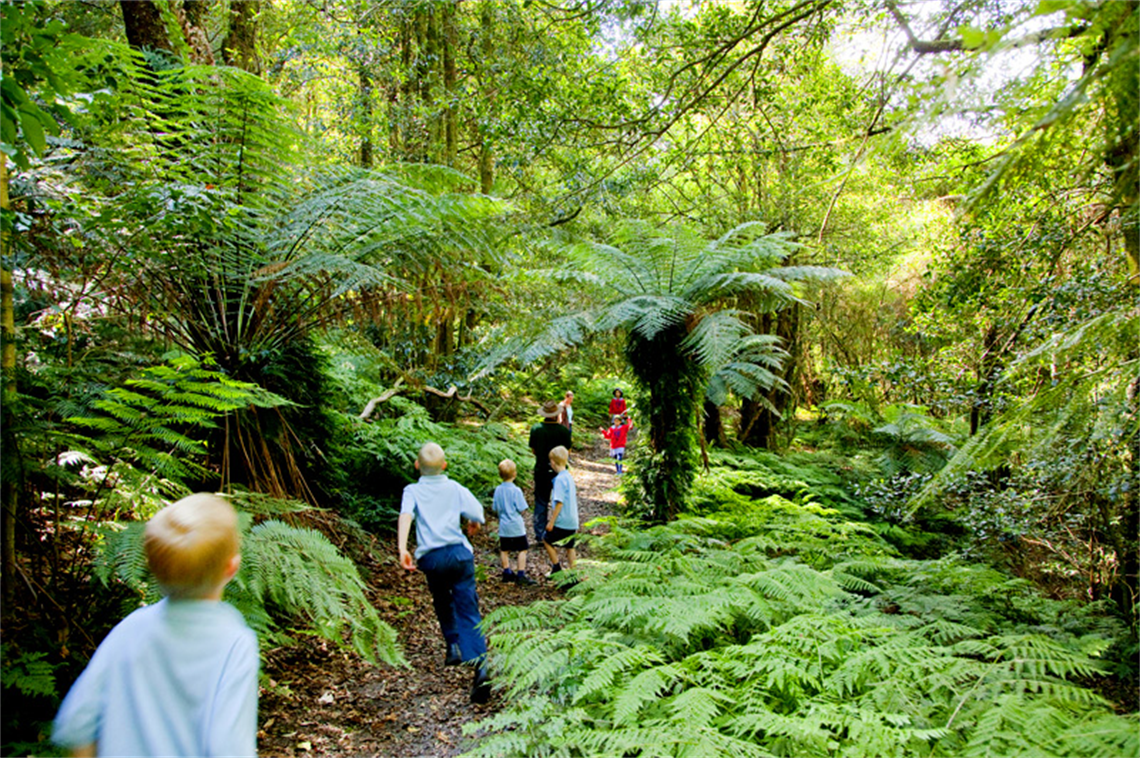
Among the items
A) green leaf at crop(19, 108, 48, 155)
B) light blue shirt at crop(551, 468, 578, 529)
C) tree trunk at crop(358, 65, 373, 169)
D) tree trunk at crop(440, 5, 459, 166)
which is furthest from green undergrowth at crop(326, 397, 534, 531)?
tree trunk at crop(440, 5, 459, 166)

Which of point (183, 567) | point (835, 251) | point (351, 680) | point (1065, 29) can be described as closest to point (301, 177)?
point (351, 680)

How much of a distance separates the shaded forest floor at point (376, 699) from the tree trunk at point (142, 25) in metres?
4.20

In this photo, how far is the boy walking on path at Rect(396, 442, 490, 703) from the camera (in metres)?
3.61

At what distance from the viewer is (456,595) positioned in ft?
12.2

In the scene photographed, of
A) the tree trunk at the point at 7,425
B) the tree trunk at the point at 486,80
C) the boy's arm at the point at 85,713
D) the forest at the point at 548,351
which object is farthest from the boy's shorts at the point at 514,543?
the boy's arm at the point at 85,713

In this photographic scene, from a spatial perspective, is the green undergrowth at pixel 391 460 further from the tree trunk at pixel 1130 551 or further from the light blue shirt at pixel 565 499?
the tree trunk at pixel 1130 551

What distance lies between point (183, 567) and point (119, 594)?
65.4 inches

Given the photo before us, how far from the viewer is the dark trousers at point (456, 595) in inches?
142

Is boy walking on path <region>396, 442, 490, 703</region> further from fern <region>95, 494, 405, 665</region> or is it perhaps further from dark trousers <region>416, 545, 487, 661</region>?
fern <region>95, 494, 405, 665</region>

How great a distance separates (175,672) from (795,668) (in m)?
2.29

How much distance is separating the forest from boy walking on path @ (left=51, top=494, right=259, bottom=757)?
97 centimetres

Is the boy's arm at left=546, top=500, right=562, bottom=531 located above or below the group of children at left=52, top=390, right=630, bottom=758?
below

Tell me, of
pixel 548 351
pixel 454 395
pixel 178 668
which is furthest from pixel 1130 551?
pixel 454 395

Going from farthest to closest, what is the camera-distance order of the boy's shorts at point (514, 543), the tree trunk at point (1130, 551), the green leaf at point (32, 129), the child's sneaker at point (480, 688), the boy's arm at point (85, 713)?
the boy's shorts at point (514, 543), the tree trunk at point (1130, 551), the child's sneaker at point (480, 688), the green leaf at point (32, 129), the boy's arm at point (85, 713)
